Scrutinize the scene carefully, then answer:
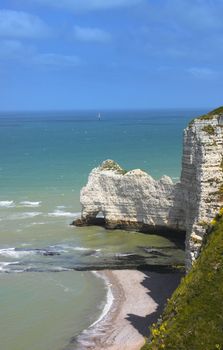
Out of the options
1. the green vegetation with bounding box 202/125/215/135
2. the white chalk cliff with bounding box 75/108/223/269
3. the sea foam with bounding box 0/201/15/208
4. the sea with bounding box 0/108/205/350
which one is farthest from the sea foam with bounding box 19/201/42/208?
the green vegetation with bounding box 202/125/215/135

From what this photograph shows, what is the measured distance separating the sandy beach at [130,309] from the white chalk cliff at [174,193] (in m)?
3.48

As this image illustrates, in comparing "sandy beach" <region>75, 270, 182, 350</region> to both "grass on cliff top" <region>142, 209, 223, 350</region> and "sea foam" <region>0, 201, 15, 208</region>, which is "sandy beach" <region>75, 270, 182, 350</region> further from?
"sea foam" <region>0, 201, 15, 208</region>

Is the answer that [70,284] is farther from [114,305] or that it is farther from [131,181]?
[131,181]

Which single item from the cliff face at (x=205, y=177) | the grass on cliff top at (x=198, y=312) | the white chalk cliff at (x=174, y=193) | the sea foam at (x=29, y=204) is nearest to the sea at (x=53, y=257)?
the sea foam at (x=29, y=204)

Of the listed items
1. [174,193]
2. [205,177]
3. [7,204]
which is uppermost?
[205,177]

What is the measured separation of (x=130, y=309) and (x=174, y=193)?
15445 millimetres

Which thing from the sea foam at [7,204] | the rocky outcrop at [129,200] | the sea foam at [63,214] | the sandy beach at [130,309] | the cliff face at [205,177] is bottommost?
the sandy beach at [130,309]

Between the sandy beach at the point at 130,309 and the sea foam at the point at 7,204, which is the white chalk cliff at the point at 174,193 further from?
the sea foam at the point at 7,204

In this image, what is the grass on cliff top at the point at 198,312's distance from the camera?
18.8 m

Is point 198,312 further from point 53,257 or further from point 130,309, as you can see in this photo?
point 53,257

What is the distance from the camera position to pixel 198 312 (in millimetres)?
19688

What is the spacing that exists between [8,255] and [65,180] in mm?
32225

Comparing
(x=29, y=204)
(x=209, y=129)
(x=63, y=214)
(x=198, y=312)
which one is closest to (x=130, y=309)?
(x=209, y=129)

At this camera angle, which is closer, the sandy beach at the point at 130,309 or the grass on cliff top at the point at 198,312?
the grass on cliff top at the point at 198,312
